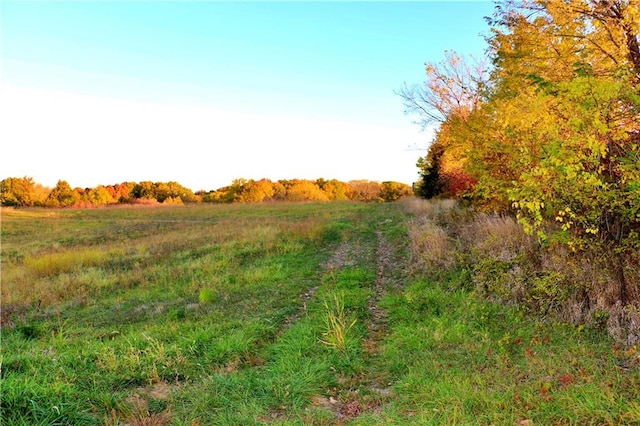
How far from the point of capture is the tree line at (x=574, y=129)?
4.80 meters

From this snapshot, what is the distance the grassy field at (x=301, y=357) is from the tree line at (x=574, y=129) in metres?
1.68

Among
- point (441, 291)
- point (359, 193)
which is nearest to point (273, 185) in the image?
point (359, 193)

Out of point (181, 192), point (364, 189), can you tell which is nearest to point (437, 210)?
point (364, 189)

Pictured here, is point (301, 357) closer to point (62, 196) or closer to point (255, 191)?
point (62, 196)

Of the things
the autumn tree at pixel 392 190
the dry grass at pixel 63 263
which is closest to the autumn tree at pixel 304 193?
the autumn tree at pixel 392 190

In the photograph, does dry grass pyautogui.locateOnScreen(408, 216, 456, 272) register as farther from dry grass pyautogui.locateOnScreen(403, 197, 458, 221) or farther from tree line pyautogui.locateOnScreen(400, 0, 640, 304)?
dry grass pyautogui.locateOnScreen(403, 197, 458, 221)

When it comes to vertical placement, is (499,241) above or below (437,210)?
below

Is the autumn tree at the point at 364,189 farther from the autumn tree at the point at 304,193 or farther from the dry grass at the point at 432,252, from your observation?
the dry grass at the point at 432,252

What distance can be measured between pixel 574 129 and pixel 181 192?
3282 inches

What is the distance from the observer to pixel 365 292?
819cm

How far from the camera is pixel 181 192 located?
81.2m

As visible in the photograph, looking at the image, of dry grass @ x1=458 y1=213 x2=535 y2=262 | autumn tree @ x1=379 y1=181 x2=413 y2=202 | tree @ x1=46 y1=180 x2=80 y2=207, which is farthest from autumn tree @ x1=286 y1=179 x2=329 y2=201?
dry grass @ x1=458 y1=213 x2=535 y2=262

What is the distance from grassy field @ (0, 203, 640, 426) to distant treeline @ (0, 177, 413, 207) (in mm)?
A: 57829

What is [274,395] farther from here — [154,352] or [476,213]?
[476,213]
